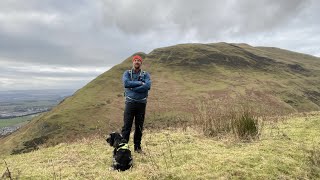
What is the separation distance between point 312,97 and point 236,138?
122314 mm

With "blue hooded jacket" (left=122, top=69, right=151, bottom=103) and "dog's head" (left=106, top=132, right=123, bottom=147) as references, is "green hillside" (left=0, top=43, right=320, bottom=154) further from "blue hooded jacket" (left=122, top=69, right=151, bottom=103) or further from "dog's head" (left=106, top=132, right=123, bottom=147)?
"dog's head" (left=106, top=132, right=123, bottom=147)

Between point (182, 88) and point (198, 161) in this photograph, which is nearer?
point (198, 161)

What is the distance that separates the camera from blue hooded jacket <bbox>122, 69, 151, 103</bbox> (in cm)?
1148

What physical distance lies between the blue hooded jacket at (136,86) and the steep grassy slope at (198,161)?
181cm

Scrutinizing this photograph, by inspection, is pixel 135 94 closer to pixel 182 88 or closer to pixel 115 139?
pixel 115 139

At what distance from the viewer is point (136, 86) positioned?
11.5 meters

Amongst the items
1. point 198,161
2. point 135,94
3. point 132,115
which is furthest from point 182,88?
point 198,161

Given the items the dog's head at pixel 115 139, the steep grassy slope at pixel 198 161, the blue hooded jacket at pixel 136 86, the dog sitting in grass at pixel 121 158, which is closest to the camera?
the steep grassy slope at pixel 198 161

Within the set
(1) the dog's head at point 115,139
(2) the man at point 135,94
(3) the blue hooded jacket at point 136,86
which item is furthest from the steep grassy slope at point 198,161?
(3) the blue hooded jacket at point 136,86

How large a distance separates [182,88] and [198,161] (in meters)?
110

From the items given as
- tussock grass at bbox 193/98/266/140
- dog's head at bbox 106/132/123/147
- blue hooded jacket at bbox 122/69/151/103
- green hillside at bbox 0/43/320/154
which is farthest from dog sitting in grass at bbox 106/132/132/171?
green hillside at bbox 0/43/320/154

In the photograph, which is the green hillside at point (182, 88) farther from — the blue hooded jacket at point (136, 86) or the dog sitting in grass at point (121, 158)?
the dog sitting in grass at point (121, 158)

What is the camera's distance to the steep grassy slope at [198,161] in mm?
9258

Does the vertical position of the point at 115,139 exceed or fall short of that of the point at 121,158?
it exceeds it
